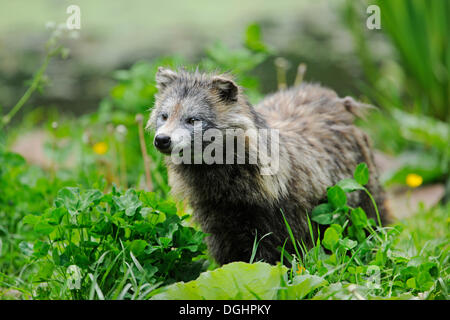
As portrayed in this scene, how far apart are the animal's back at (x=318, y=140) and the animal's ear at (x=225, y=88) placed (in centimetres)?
39

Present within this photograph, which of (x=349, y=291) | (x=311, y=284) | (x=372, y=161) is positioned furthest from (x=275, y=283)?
(x=372, y=161)

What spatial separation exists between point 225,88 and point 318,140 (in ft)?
2.83

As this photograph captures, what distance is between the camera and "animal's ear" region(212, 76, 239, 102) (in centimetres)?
332

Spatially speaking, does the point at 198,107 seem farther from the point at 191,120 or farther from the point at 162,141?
the point at 162,141

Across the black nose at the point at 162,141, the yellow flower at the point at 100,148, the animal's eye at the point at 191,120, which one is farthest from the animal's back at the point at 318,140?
the yellow flower at the point at 100,148

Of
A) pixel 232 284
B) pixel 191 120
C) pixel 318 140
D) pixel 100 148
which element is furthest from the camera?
pixel 100 148

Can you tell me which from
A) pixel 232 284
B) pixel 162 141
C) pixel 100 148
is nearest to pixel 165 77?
pixel 162 141

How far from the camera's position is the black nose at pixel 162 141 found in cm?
304

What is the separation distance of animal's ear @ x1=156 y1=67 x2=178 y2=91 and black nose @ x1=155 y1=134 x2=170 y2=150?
57 cm

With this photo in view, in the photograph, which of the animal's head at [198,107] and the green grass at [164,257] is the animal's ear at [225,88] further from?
the green grass at [164,257]

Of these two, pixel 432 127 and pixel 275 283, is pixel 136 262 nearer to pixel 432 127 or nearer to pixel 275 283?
pixel 275 283

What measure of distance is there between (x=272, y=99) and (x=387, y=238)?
1.49m

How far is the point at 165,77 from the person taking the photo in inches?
139

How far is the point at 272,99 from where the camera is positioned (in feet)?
14.3
